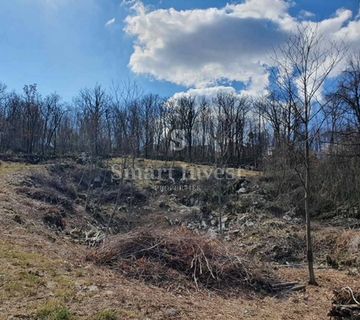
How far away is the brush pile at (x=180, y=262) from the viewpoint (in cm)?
750

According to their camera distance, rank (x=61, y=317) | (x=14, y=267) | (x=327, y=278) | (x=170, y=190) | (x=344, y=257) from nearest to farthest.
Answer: (x=61, y=317) < (x=14, y=267) < (x=327, y=278) < (x=344, y=257) < (x=170, y=190)

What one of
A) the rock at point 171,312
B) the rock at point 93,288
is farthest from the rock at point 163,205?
the rock at point 171,312

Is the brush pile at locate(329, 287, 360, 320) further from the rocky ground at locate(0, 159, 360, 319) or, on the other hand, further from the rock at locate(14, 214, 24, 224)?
the rock at locate(14, 214, 24, 224)

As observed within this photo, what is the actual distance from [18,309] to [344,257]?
1078 centimetres

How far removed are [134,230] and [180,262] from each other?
1.75m

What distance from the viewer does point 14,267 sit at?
6.89 m

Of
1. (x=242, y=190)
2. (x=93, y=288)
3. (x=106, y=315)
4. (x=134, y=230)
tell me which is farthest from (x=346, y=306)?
(x=242, y=190)

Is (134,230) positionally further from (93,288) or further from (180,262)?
(93,288)

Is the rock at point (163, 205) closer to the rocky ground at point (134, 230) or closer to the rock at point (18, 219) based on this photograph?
the rocky ground at point (134, 230)

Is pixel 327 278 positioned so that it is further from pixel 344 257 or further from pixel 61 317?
pixel 61 317

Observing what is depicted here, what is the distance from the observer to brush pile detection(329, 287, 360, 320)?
17.3 feet

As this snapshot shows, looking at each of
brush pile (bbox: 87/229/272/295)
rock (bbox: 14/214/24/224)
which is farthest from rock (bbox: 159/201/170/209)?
brush pile (bbox: 87/229/272/295)

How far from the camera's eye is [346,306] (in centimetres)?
540

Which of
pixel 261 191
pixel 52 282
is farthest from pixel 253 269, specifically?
pixel 261 191
